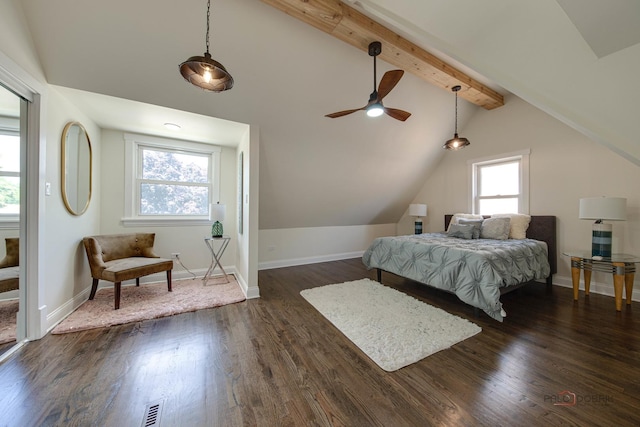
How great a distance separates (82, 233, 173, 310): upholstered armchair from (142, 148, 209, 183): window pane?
0.91 meters

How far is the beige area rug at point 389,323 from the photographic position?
5.92 ft

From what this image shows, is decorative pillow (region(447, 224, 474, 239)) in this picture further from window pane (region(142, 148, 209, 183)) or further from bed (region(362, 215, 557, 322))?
window pane (region(142, 148, 209, 183))

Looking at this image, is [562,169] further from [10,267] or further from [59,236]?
[10,267]

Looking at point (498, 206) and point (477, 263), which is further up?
point (498, 206)

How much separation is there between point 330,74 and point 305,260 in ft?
11.2

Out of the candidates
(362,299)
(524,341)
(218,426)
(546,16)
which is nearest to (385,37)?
(546,16)

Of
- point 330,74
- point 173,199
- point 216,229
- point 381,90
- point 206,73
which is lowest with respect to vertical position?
point 216,229

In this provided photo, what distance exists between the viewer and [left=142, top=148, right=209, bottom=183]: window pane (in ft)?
11.0

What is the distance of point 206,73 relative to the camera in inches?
60.8

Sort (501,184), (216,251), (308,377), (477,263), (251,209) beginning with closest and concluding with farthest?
(308,377)
(477,263)
(251,209)
(216,251)
(501,184)

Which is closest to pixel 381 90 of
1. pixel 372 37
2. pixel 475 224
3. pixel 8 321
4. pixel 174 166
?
pixel 372 37

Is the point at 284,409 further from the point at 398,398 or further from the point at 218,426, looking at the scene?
the point at 398,398

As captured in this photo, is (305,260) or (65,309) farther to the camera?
(305,260)

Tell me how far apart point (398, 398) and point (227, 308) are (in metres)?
1.95
